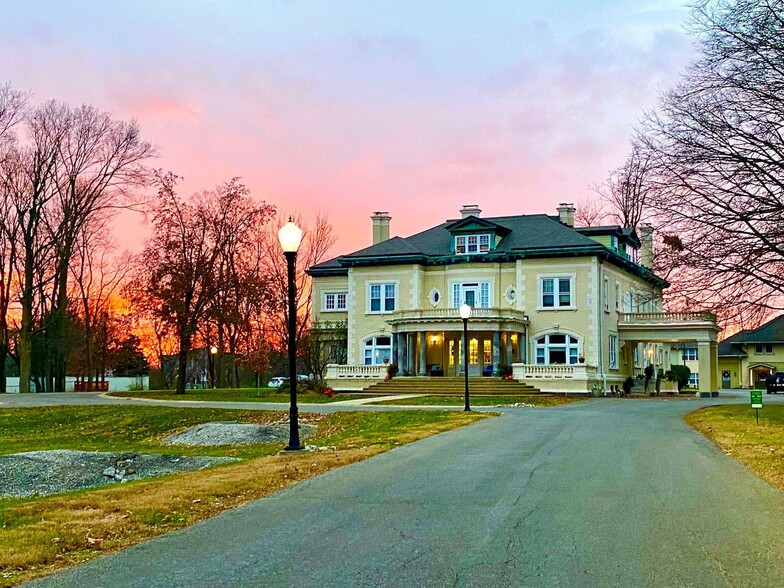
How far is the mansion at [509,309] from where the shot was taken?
143 ft

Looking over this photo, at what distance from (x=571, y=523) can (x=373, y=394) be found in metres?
33.4

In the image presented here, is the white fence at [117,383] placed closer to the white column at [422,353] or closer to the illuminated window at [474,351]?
the white column at [422,353]

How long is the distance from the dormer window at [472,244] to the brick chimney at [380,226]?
7.75 metres

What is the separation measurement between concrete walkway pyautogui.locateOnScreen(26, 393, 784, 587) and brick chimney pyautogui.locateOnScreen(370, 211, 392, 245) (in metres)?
40.3

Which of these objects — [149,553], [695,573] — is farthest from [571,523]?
[149,553]

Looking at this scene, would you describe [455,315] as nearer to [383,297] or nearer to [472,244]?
[472,244]

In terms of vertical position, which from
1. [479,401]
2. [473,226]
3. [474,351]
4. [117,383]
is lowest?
[117,383]

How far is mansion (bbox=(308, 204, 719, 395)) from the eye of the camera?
43.6 meters

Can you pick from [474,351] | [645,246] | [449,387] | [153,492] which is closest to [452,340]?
[474,351]

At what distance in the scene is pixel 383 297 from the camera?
47.5 metres

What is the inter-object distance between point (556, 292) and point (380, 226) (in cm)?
1366

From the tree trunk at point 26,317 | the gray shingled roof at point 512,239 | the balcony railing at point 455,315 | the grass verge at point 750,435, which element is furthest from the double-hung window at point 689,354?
the tree trunk at point 26,317

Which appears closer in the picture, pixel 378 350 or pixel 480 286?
pixel 480 286

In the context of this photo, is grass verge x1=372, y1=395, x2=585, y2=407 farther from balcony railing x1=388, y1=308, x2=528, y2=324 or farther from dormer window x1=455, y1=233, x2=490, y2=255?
dormer window x1=455, y1=233, x2=490, y2=255
